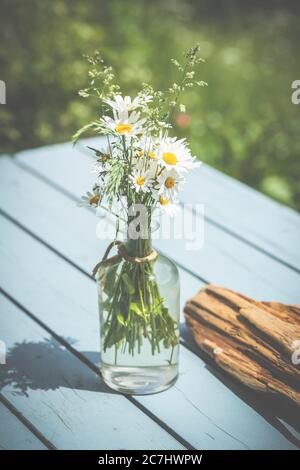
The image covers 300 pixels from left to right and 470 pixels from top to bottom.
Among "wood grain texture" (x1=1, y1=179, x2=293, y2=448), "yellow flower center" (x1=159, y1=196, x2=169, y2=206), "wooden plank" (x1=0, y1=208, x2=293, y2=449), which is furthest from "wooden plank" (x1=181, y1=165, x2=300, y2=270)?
"yellow flower center" (x1=159, y1=196, x2=169, y2=206)

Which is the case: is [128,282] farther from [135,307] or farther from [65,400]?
[65,400]

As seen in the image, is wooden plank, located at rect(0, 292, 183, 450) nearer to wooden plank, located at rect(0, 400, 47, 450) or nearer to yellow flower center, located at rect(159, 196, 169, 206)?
wooden plank, located at rect(0, 400, 47, 450)

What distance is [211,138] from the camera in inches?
130

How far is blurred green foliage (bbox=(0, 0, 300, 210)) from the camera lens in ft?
10.6

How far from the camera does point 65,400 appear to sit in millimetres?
1382

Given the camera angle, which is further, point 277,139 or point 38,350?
point 277,139

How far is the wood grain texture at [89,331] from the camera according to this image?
51.5 inches

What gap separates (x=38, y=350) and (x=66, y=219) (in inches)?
23.9

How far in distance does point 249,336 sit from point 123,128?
56cm

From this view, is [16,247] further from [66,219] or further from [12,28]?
[12,28]

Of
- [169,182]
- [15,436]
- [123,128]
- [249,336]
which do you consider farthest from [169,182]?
[15,436]

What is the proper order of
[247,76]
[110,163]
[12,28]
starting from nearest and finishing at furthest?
[110,163]
[12,28]
[247,76]

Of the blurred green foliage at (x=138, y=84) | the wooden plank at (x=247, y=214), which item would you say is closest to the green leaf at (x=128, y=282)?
the wooden plank at (x=247, y=214)

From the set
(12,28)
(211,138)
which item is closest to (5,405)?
(211,138)
